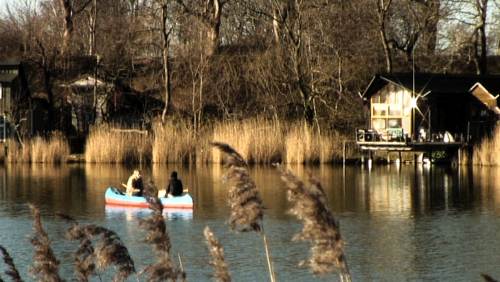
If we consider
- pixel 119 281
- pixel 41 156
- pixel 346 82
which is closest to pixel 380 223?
pixel 119 281

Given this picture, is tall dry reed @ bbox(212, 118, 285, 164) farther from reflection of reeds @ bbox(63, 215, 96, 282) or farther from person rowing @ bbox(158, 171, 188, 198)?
reflection of reeds @ bbox(63, 215, 96, 282)

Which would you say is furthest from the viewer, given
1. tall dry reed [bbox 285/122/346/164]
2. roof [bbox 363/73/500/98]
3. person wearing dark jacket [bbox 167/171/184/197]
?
roof [bbox 363/73/500/98]

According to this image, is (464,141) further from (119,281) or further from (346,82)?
(119,281)

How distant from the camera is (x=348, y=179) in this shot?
4453cm

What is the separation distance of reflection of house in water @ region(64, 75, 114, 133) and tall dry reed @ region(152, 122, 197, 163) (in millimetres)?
9642

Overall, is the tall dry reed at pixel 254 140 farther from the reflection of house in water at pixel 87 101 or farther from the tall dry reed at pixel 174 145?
the reflection of house in water at pixel 87 101

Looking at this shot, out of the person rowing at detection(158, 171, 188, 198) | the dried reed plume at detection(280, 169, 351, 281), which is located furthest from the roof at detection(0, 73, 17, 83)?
the dried reed plume at detection(280, 169, 351, 281)

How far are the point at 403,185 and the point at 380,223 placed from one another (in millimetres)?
12523

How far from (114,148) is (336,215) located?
22.1 m

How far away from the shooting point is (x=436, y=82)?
56.2 meters

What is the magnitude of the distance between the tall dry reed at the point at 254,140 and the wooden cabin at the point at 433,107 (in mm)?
5297

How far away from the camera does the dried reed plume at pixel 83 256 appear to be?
7.90m

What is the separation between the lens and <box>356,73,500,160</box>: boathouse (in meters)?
54.6

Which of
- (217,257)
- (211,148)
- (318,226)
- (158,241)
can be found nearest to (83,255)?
(158,241)
